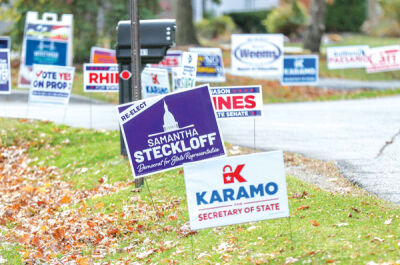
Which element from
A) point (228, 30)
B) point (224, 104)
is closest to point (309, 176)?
point (224, 104)

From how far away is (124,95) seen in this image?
13.8m

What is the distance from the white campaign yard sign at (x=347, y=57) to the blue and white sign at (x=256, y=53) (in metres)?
3.34

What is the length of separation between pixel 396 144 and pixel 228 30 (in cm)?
3646

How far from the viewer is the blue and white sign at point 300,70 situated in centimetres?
2458

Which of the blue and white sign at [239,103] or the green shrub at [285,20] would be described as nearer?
the blue and white sign at [239,103]

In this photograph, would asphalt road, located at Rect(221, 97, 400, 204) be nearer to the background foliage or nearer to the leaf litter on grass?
the leaf litter on grass

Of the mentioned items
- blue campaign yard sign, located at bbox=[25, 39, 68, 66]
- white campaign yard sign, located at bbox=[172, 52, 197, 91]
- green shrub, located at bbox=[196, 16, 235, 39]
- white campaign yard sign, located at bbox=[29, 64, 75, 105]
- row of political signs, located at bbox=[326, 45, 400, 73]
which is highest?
white campaign yard sign, located at bbox=[172, 52, 197, 91]

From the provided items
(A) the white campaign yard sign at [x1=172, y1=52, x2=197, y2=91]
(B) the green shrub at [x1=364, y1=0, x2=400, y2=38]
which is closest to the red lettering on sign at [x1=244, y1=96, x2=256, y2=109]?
(A) the white campaign yard sign at [x1=172, y1=52, x2=197, y2=91]

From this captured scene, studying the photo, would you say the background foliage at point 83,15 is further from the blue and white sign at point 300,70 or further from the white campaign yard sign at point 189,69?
the white campaign yard sign at point 189,69

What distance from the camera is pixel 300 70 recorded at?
2477cm

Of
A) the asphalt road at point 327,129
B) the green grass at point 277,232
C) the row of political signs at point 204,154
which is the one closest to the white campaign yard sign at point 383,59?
the asphalt road at point 327,129

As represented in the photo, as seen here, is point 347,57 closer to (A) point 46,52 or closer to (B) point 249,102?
(A) point 46,52

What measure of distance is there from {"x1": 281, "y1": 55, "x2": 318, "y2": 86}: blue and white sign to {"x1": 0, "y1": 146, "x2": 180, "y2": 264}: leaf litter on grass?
1117 cm

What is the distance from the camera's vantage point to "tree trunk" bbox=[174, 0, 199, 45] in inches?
1228
